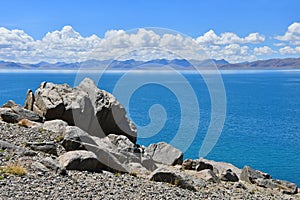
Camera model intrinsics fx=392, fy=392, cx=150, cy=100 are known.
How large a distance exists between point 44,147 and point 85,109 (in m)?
9.04

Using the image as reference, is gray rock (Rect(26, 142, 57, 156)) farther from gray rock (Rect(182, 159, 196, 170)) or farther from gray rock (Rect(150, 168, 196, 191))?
gray rock (Rect(182, 159, 196, 170))

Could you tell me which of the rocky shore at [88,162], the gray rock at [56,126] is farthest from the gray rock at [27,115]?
the gray rock at [56,126]

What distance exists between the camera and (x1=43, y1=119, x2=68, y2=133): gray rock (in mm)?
26719

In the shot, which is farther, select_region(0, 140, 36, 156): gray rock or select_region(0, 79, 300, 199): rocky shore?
select_region(0, 140, 36, 156): gray rock

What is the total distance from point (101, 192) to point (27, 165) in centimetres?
400

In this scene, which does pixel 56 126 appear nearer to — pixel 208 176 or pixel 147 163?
pixel 147 163

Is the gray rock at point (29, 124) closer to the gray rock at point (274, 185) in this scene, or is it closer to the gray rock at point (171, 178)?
the gray rock at point (171, 178)

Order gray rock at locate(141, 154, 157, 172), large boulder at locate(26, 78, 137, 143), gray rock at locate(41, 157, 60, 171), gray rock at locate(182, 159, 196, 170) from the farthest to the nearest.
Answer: large boulder at locate(26, 78, 137, 143) → gray rock at locate(182, 159, 196, 170) → gray rock at locate(141, 154, 157, 172) → gray rock at locate(41, 157, 60, 171)

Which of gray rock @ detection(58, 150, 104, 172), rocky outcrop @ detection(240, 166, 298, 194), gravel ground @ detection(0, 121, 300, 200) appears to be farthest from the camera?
rocky outcrop @ detection(240, 166, 298, 194)

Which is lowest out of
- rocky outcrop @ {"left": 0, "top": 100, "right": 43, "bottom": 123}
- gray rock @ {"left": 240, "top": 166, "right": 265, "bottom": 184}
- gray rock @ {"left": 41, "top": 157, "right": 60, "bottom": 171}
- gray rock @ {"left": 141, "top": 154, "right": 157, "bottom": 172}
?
gray rock @ {"left": 240, "top": 166, "right": 265, "bottom": 184}

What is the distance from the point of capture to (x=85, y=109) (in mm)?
30484

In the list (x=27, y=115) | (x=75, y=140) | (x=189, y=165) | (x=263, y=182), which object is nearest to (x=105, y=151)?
(x=75, y=140)

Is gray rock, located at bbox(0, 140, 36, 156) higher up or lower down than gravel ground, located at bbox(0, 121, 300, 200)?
higher up

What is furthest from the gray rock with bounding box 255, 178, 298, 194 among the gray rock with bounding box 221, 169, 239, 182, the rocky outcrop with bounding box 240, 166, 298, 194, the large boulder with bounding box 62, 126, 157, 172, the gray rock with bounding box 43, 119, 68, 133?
the gray rock with bounding box 43, 119, 68, 133
